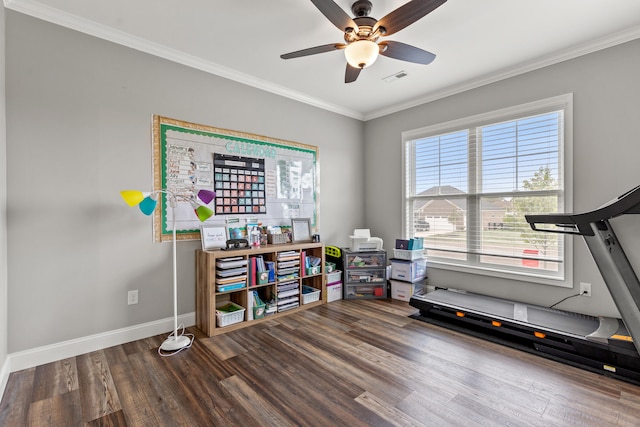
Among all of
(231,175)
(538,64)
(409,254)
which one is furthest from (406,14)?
(409,254)

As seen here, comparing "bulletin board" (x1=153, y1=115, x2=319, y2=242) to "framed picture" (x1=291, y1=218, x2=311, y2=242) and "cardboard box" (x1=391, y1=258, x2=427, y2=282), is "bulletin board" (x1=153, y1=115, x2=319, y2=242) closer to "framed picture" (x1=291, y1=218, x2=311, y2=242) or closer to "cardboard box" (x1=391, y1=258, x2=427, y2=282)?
"framed picture" (x1=291, y1=218, x2=311, y2=242)

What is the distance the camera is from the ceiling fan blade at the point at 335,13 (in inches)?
68.4

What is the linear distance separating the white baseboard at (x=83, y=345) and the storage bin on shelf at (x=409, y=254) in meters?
2.54

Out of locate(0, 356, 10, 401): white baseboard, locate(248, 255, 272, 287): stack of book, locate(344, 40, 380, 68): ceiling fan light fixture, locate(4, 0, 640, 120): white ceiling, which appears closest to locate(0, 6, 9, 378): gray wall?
locate(0, 356, 10, 401): white baseboard

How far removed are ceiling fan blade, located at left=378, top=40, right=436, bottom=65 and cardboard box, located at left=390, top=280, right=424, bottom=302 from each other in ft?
8.14

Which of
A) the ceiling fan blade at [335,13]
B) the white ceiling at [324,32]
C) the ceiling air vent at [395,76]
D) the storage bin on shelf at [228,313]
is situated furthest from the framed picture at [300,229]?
the ceiling fan blade at [335,13]

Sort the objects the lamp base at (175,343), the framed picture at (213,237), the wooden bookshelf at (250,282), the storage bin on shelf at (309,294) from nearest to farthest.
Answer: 1. the lamp base at (175,343)
2. the wooden bookshelf at (250,282)
3. the framed picture at (213,237)
4. the storage bin on shelf at (309,294)

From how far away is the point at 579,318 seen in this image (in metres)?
2.55

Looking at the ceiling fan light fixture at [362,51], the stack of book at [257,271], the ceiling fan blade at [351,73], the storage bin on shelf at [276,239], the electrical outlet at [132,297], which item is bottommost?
the electrical outlet at [132,297]

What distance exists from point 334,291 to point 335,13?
2917mm

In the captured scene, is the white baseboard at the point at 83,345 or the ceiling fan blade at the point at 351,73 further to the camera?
the ceiling fan blade at the point at 351,73

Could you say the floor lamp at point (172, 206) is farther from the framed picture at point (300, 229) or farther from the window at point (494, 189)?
the window at point (494, 189)

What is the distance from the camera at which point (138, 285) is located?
2.61 metres

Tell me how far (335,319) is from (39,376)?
232cm
